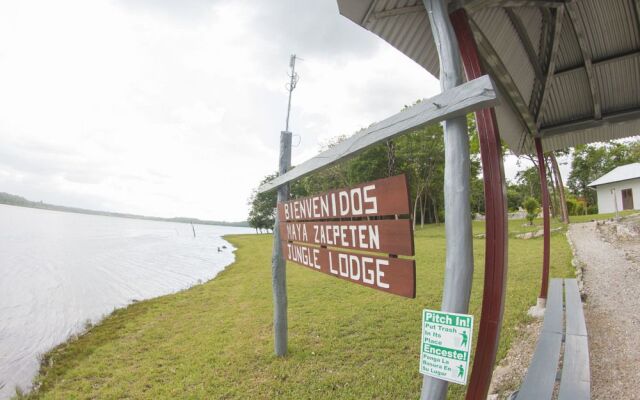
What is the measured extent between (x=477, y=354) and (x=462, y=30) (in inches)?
92.6

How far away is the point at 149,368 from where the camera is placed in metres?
5.33

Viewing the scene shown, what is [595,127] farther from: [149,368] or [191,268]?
[191,268]

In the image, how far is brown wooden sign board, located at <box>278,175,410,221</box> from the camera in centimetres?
198

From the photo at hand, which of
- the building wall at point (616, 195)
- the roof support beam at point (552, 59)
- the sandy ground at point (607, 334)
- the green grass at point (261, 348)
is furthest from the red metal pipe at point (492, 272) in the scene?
the building wall at point (616, 195)

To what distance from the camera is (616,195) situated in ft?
90.2

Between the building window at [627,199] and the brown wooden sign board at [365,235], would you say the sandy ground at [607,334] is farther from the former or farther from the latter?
the building window at [627,199]

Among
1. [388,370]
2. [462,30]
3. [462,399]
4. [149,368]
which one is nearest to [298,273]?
[149,368]

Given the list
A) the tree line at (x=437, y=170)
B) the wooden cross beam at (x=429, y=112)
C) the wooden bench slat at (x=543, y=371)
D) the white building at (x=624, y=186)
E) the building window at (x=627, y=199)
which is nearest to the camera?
the wooden cross beam at (x=429, y=112)

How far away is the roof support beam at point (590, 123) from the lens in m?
5.33

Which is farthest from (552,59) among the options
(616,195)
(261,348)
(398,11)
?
(616,195)

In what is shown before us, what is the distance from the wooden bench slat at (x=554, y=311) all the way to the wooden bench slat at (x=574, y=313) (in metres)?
0.11

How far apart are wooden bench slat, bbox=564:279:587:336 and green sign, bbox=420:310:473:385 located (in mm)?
3431

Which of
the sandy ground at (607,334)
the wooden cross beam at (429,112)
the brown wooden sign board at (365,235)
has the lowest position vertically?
the sandy ground at (607,334)

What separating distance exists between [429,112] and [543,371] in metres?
2.94
